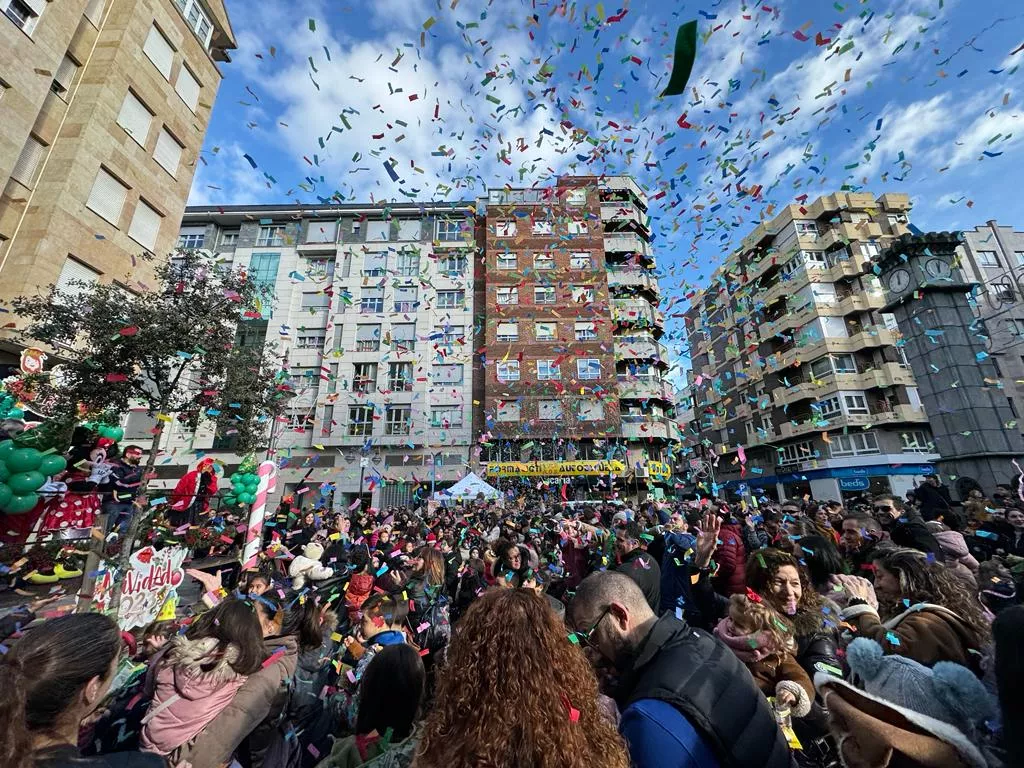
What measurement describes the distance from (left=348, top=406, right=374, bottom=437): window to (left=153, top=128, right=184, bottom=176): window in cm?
1736

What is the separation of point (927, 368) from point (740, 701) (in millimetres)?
17783

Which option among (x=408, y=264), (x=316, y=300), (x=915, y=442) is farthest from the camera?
(x=408, y=264)

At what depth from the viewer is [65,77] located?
630 inches

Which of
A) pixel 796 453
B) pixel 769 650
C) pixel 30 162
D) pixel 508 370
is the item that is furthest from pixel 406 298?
pixel 769 650

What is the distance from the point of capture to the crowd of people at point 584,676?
1.54 m

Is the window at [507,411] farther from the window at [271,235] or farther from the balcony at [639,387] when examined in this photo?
the window at [271,235]

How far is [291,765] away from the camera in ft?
9.98

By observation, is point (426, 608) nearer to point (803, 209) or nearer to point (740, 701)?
point (740, 701)

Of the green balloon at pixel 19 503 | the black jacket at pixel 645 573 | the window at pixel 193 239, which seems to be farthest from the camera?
the window at pixel 193 239

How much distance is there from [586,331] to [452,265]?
→ 12.2m

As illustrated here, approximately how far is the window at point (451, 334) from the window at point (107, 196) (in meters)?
19.6

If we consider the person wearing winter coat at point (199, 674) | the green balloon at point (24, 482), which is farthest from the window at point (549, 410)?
the person wearing winter coat at point (199, 674)

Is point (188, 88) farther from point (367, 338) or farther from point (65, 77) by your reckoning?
point (367, 338)

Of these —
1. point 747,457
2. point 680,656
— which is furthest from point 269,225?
point 747,457
